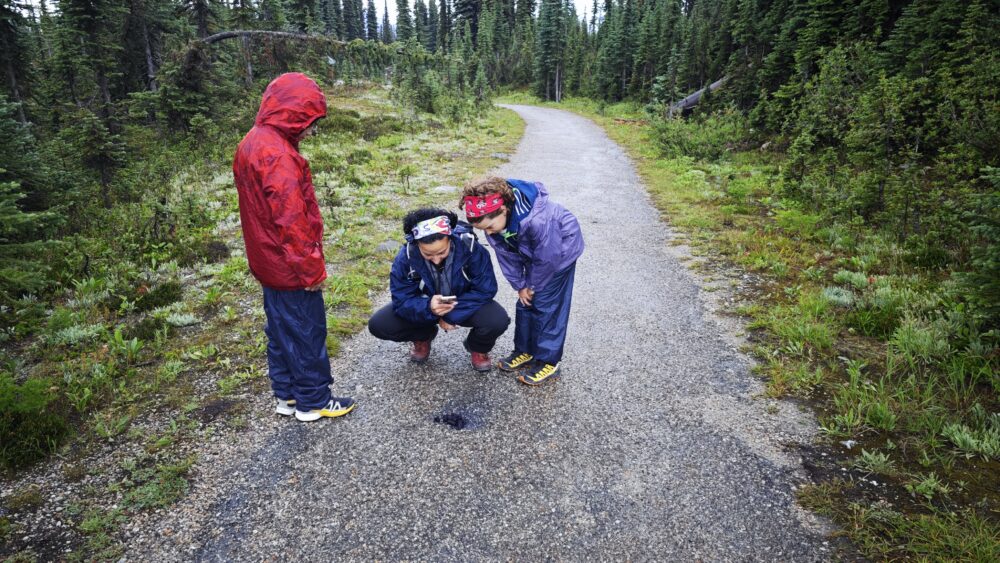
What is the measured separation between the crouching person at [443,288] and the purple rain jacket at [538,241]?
0.79 feet

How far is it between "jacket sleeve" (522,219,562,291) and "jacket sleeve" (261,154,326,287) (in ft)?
5.34

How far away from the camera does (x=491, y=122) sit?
27.2 m

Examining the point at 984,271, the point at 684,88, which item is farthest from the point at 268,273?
the point at 684,88

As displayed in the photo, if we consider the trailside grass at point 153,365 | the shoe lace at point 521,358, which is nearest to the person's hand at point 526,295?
the shoe lace at point 521,358

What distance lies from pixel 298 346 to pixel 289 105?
1740mm

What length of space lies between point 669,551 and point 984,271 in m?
3.61

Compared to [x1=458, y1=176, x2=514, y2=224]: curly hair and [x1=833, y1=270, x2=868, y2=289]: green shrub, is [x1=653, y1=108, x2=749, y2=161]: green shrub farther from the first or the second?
[x1=458, y1=176, x2=514, y2=224]: curly hair

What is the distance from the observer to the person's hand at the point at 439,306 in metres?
4.03

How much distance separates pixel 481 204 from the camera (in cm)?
368

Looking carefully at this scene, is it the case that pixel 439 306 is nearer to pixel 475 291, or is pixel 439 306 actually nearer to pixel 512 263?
pixel 475 291

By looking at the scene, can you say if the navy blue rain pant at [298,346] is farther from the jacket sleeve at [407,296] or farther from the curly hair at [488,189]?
the curly hair at [488,189]

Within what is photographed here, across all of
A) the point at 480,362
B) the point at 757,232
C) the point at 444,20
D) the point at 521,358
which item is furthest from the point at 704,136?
the point at 444,20

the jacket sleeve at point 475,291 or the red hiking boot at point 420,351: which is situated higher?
the jacket sleeve at point 475,291

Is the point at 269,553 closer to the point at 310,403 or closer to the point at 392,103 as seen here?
the point at 310,403
